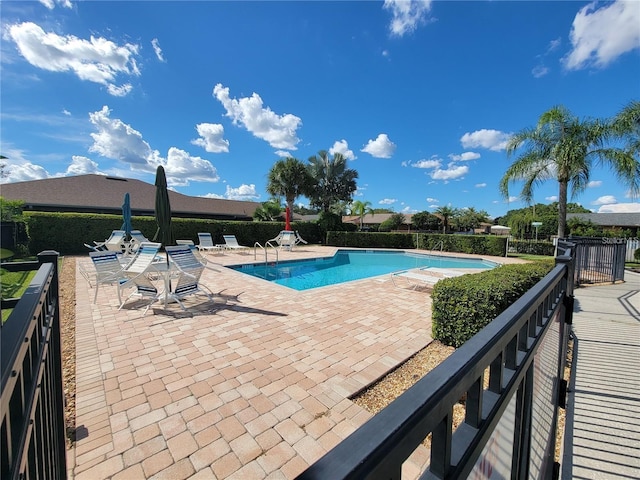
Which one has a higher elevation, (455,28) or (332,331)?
(455,28)

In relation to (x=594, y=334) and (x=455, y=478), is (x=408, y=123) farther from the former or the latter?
(x=455, y=478)

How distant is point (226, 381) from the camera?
10.2 ft

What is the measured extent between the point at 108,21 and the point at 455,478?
1165 centimetres

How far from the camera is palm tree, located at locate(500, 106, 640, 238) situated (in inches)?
398

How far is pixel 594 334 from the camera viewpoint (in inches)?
182

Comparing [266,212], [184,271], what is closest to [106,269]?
[184,271]

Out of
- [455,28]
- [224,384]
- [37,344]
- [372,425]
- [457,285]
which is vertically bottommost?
[224,384]

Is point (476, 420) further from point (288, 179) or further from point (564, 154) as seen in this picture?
point (288, 179)

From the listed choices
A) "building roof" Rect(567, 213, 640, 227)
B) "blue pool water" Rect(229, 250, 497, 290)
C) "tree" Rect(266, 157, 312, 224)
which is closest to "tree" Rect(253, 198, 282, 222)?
"tree" Rect(266, 157, 312, 224)

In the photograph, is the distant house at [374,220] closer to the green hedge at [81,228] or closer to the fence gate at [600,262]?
the green hedge at [81,228]

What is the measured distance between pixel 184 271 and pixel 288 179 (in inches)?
860

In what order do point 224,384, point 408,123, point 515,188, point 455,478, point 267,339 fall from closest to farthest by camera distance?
point 455,478
point 224,384
point 267,339
point 515,188
point 408,123

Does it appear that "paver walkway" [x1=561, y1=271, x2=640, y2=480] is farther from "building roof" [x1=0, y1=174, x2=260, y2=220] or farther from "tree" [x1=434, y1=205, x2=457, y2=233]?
"tree" [x1=434, y1=205, x2=457, y2=233]

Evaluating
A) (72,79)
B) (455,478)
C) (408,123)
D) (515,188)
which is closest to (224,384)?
(455,478)
